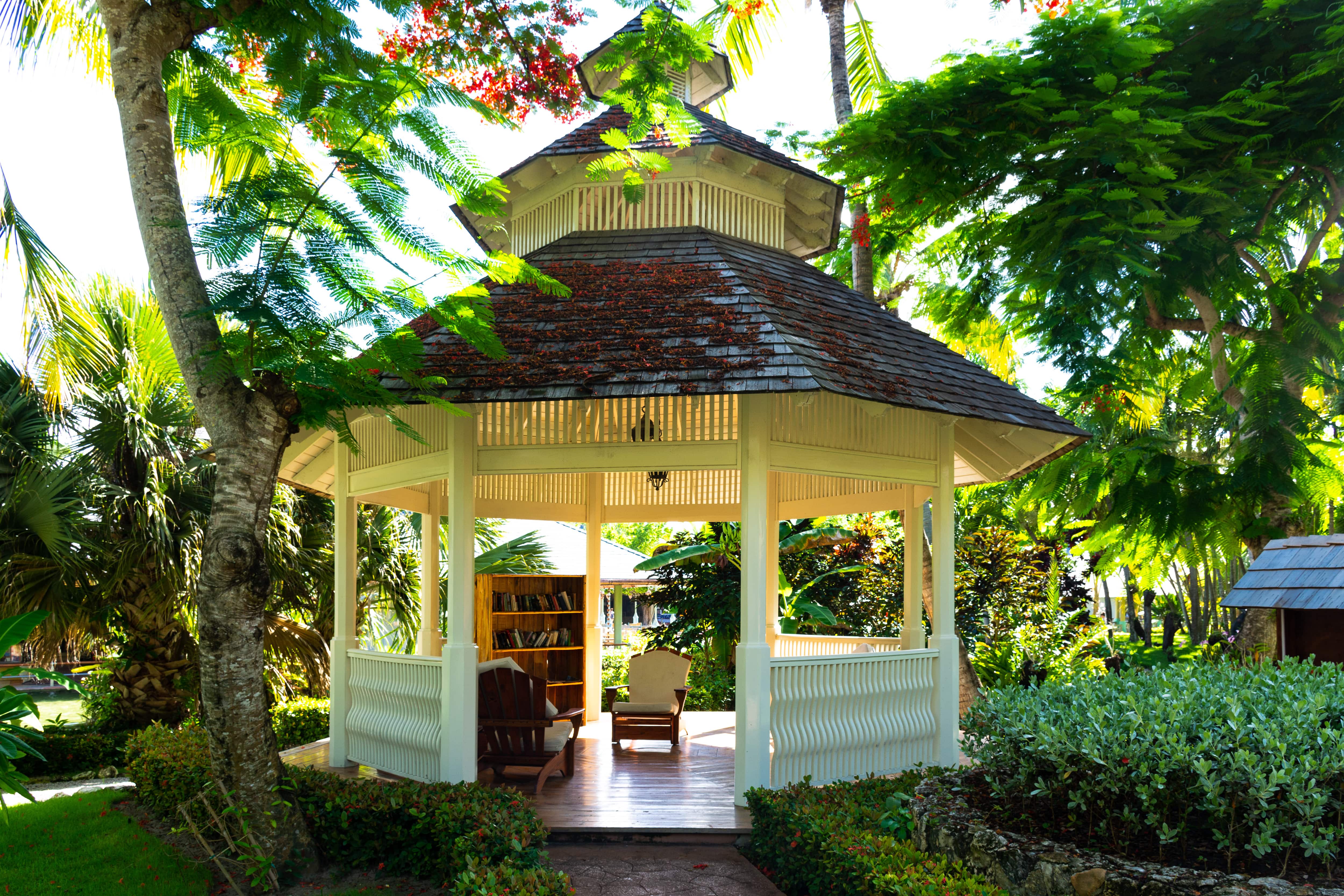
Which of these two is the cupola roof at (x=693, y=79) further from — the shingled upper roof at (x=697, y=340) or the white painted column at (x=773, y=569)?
the white painted column at (x=773, y=569)

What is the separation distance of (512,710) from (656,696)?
278 centimetres

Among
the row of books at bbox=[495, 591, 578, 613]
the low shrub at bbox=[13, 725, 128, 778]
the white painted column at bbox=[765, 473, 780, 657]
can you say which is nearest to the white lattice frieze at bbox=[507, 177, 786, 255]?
the white painted column at bbox=[765, 473, 780, 657]

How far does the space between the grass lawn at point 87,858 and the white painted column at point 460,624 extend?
75.5 inches

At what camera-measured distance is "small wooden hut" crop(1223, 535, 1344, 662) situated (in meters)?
7.29

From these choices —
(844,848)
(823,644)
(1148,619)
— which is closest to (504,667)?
(844,848)

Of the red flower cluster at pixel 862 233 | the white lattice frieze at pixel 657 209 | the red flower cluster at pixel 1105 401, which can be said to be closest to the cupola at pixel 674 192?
the white lattice frieze at pixel 657 209

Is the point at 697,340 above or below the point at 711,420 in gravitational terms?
above

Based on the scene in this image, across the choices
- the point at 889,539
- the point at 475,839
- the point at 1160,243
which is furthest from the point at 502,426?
the point at 889,539

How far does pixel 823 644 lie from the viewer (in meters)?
11.2

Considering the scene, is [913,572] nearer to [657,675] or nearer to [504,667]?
[657,675]

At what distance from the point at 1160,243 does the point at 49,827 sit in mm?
10996

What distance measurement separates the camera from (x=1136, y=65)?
8133 mm

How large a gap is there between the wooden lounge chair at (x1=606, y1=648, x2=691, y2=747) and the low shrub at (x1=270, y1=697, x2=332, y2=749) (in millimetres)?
4328

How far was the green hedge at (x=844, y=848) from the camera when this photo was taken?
194 inches
